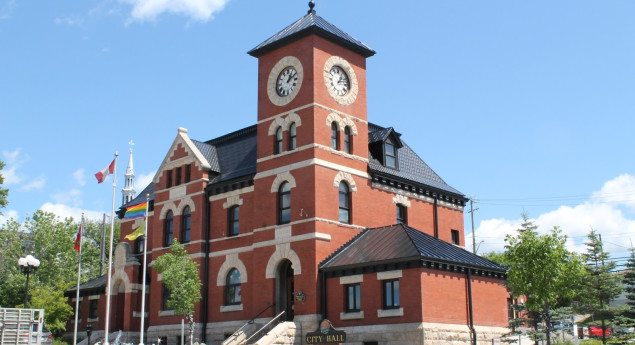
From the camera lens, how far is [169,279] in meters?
34.8

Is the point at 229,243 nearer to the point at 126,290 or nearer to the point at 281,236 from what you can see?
the point at 281,236

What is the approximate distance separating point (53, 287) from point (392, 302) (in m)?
32.8

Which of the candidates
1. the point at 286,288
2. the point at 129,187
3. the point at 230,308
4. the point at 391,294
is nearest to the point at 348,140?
the point at 286,288

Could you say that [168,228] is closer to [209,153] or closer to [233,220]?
[209,153]

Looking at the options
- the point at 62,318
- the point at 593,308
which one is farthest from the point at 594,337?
the point at 62,318

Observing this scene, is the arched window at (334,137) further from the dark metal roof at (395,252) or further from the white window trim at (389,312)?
the white window trim at (389,312)

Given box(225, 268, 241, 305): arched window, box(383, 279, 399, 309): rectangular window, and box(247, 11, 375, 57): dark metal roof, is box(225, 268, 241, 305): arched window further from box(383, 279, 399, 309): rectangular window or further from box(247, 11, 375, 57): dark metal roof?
box(247, 11, 375, 57): dark metal roof

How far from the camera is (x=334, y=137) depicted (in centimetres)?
3569

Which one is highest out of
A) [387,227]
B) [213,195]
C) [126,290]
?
[213,195]

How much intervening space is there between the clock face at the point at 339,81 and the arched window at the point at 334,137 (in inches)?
71.8

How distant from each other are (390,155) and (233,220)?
9.55 meters

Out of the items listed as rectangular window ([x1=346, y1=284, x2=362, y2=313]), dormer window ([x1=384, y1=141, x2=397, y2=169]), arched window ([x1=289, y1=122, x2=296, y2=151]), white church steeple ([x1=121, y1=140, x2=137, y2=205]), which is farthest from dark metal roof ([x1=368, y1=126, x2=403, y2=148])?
white church steeple ([x1=121, y1=140, x2=137, y2=205])

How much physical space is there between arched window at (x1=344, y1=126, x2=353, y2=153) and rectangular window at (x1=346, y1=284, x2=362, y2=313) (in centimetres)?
773

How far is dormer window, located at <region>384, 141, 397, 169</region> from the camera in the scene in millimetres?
38594
